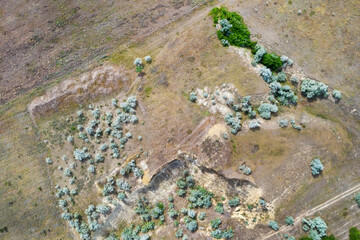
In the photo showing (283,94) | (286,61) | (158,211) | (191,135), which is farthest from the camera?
(158,211)

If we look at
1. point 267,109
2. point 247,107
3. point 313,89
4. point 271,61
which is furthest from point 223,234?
point 271,61

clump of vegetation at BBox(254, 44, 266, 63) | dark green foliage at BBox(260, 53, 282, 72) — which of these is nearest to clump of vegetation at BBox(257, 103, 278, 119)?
dark green foliage at BBox(260, 53, 282, 72)

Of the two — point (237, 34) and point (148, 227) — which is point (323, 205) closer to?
point (148, 227)

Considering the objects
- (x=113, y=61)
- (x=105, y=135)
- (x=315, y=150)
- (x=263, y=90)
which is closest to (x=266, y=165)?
(x=315, y=150)

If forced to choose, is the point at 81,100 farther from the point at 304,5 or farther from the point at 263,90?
the point at 304,5

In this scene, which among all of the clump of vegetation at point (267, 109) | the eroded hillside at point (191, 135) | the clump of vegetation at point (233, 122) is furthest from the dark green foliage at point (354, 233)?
the clump of vegetation at point (233, 122)

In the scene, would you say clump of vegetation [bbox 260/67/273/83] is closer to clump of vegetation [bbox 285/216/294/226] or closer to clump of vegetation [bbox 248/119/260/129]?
clump of vegetation [bbox 248/119/260/129]
